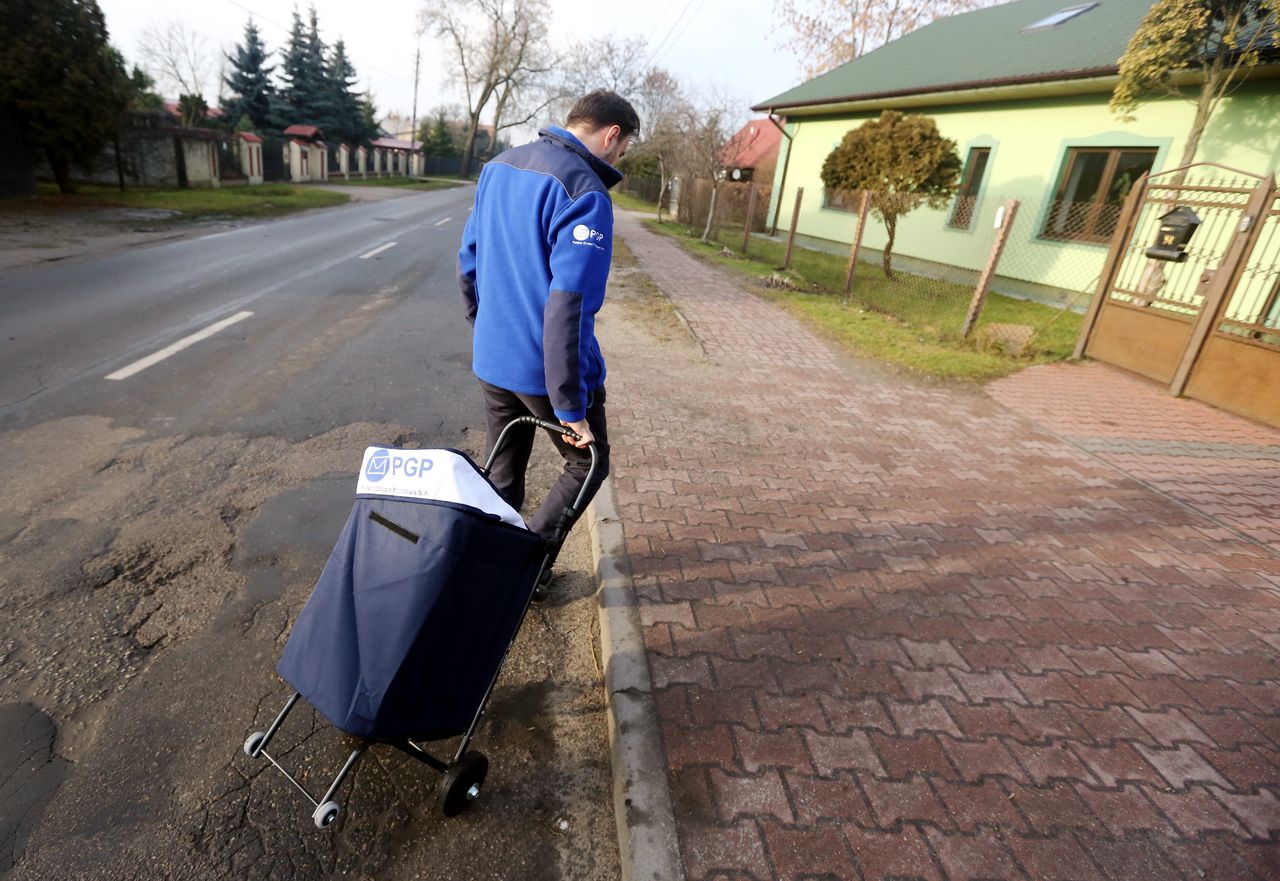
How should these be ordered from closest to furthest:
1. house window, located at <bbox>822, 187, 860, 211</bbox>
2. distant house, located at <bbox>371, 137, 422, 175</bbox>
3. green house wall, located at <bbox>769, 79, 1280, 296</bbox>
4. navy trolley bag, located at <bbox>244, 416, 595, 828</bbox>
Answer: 1. navy trolley bag, located at <bbox>244, 416, 595, 828</bbox>
2. green house wall, located at <bbox>769, 79, 1280, 296</bbox>
3. house window, located at <bbox>822, 187, 860, 211</bbox>
4. distant house, located at <bbox>371, 137, 422, 175</bbox>

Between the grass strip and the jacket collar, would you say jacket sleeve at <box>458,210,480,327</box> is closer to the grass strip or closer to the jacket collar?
the jacket collar

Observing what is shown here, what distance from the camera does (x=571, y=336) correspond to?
237 centimetres

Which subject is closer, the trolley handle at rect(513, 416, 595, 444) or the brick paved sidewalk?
the brick paved sidewalk

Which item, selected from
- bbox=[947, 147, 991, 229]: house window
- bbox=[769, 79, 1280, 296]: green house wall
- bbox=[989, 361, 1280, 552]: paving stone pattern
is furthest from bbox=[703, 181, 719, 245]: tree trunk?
bbox=[989, 361, 1280, 552]: paving stone pattern

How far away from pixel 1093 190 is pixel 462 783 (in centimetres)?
1541

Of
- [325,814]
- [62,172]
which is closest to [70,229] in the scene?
[62,172]

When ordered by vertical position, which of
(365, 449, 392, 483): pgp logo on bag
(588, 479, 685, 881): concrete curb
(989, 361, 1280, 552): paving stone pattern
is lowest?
(588, 479, 685, 881): concrete curb

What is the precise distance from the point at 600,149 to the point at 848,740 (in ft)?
8.02

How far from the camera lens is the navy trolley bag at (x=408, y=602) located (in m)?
1.78

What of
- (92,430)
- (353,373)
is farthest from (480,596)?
(353,373)

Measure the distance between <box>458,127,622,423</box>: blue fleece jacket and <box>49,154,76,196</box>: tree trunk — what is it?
20367 millimetres

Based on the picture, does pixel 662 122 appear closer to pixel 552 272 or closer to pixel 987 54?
pixel 987 54

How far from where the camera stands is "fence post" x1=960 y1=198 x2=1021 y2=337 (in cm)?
874

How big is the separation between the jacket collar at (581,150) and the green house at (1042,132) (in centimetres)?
1010
